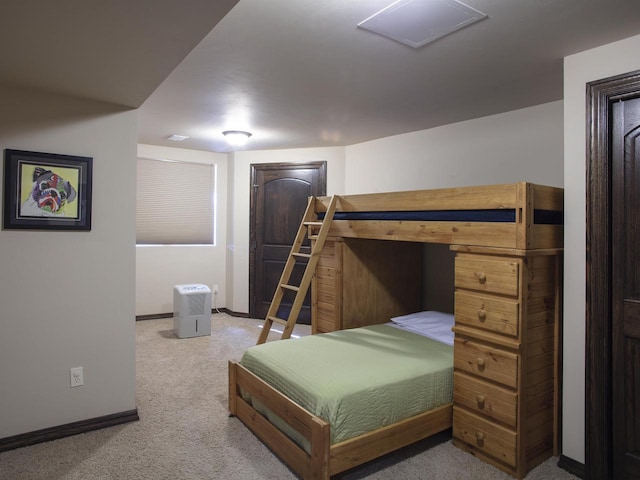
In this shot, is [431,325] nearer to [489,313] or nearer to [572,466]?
[489,313]

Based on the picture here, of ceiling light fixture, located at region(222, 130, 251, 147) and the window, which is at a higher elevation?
ceiling light fixture, located at region(222, 130, 251, 147)

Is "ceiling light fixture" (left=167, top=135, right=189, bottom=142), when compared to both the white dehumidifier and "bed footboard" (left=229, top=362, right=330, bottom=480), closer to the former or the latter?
the white dehumidifier

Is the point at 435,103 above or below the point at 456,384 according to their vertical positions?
above

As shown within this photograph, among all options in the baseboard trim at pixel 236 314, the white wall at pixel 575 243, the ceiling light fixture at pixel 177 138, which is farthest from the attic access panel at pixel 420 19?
the baseboard trim at pixel 236 314

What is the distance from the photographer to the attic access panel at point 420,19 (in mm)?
1844

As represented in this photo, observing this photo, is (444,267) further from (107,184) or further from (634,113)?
(107,184)

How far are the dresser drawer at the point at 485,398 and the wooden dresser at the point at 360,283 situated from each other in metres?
1.26

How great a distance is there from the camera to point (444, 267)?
13.2 feet

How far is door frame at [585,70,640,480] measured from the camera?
Answer: 2.15m

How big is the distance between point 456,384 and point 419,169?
2.39 metres

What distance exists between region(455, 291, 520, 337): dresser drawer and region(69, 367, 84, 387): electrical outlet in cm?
229

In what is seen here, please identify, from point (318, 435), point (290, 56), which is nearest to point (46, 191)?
point (290, 56)

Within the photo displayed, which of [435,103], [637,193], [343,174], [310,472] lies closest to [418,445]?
[310,472]

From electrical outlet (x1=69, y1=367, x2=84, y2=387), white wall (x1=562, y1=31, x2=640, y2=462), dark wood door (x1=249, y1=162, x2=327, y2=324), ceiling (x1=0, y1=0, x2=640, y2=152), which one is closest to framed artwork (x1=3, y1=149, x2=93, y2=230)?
ceiling (x1=0, y1=0, x2=640, y2=152)
